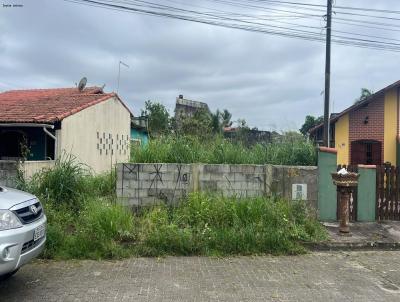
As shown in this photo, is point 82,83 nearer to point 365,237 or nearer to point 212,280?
point 365,237

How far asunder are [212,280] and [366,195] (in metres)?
5.05

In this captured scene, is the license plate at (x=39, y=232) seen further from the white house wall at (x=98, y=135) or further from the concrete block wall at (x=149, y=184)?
the white house wall at (x=98, y=135)

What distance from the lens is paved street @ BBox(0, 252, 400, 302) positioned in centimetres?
518

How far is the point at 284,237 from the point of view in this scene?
739 cm

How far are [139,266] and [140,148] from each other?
11.6 feet

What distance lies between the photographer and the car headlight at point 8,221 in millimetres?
4569

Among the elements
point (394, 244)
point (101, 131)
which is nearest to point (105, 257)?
point (394, 244)

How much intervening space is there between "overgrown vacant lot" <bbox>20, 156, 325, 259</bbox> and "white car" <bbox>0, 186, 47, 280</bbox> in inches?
66.1

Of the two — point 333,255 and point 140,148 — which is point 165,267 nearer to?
point 333,255

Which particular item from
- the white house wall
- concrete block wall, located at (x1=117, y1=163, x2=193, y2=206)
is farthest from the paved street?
the white house wall

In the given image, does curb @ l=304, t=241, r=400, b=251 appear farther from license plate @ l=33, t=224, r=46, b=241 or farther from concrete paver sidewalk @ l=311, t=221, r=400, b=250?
license plate @ l=33, t=224, r=46, b=241

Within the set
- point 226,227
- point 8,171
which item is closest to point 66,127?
point 8,171

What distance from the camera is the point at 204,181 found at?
8.70m

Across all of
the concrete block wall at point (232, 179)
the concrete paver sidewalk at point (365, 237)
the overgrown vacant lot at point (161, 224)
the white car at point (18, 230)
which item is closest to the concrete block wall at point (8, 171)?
the overgrown vacant lot at point (161, 224)
